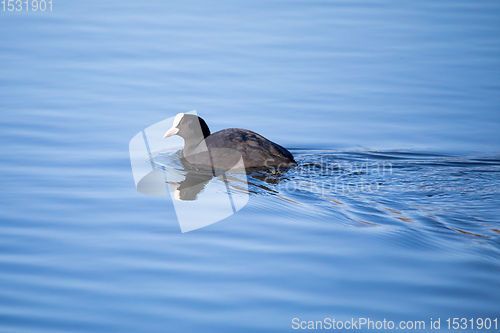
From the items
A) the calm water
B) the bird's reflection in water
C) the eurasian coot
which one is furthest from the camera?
the eurasian coot

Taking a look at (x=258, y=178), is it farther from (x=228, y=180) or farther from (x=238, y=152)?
(x=238, y=152)

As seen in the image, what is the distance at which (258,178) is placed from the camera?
22.0 feet

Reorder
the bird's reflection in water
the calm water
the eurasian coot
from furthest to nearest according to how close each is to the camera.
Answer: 1. the eurasian coot
2. the bird's reflection in water
3. the calm water

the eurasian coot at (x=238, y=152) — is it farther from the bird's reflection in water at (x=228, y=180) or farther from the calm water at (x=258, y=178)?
the calm water at (x=258, y=178)

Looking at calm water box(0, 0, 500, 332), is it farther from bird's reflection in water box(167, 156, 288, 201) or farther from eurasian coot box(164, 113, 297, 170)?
eurasian coot box(164, 113, 297, 170)

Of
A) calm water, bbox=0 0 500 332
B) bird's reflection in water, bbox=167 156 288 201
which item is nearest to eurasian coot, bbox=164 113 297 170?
bird's reflection in water, bbox=167 156 288 201

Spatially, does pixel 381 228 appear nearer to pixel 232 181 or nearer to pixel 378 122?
pixel 232 181

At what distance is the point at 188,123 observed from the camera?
7676mm

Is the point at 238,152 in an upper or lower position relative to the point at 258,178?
upper

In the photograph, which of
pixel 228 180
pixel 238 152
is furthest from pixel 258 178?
pixel 238 152

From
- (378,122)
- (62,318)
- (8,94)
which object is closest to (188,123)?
(378,122)

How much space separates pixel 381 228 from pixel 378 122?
3.75 metres

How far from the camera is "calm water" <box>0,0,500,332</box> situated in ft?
13.6

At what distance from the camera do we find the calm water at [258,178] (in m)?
4.14
